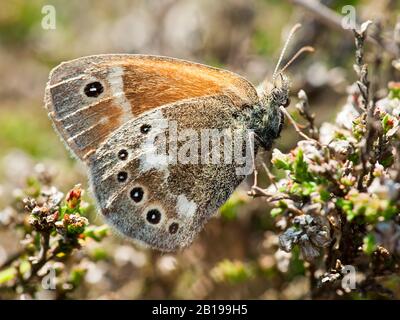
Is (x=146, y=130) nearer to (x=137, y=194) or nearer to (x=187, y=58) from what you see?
(x=137, y=194)

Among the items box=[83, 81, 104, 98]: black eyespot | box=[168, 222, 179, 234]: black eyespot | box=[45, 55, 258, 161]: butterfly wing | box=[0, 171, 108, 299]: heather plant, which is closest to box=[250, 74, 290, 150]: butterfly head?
box=[45, 55, 258, 161]: butterfly wing

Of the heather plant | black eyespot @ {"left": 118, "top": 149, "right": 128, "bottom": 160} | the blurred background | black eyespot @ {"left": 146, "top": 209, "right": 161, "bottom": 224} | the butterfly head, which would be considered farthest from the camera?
the blurred background

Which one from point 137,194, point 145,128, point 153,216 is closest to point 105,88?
point 145,128

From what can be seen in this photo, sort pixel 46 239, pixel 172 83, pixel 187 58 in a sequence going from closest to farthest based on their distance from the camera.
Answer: pixel 46 239 → pixel 172 83 → pixel 187 58

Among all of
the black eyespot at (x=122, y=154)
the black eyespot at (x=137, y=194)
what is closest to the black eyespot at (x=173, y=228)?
the black eyespot at (x=137, y=194)

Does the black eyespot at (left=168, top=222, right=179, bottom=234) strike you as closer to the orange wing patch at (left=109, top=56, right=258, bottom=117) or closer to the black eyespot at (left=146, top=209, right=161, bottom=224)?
the black eyespot at (left=146, top=209, right=161, bottom=224)

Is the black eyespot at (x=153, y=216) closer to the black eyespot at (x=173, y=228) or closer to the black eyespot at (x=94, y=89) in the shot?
the black eyespot at (x=173, y=228)

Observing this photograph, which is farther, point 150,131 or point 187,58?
point 187,58
